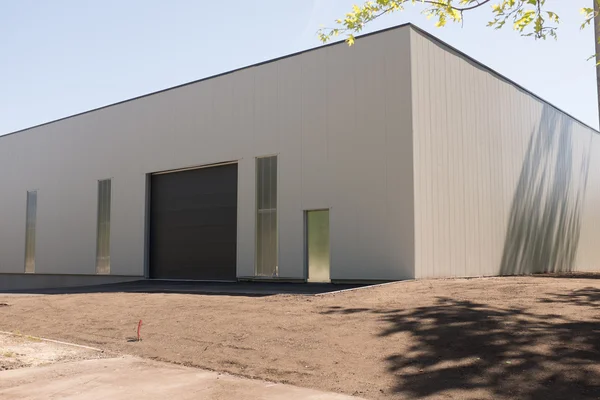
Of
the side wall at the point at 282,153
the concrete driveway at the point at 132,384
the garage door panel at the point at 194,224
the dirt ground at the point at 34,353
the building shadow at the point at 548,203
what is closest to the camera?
the concrete driveway at the point at 132,384

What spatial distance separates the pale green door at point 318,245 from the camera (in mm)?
18906

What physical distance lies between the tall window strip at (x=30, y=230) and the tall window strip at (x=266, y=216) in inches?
625

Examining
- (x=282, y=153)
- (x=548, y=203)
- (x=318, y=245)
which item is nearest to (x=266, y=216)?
(x=282, y=153)

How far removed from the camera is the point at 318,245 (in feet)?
62.8

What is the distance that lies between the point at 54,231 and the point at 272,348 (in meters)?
23.8

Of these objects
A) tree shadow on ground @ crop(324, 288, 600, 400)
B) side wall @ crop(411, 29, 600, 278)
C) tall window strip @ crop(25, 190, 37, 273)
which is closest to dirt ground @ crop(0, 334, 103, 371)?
tree shadow on ground @ crop(324, 288, 600, 400)

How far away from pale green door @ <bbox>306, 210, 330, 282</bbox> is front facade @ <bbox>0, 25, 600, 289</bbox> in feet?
0.21

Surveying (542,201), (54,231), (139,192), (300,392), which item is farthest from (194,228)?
(300,392)

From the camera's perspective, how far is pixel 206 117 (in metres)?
22.9

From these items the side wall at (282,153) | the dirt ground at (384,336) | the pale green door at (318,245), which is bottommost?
the dirt ground at (384,336)

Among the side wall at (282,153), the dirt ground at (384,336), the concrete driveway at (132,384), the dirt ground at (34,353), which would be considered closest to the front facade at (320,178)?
the side wall at (282,153)

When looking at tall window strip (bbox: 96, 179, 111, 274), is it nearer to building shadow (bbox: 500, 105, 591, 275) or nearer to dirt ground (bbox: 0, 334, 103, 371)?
dirt ground (bbox: 0, 334, 103, 371)

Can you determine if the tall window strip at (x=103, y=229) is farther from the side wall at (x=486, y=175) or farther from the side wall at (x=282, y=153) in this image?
the side wall at (x=486, y=175)

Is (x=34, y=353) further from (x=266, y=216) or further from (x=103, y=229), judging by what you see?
(x=103, y=229)
